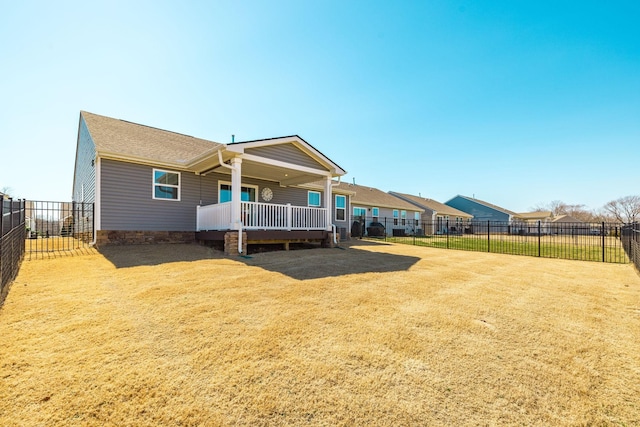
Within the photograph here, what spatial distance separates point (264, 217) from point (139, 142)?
631cm

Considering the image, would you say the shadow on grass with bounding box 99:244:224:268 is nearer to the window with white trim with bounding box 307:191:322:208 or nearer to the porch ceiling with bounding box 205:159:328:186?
the porch ceiling with bounding box 205:159:328:186

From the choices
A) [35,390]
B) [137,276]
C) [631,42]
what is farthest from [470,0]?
[35,390]

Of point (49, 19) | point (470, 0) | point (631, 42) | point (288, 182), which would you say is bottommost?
point (288, 182)

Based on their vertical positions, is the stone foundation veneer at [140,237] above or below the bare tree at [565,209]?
below

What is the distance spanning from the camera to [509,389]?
237cm

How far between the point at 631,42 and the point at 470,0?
667 centimetres

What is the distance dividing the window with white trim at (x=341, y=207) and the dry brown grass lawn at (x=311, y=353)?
13181 mm

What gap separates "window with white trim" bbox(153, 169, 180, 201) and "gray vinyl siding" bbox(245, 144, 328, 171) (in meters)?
3.83

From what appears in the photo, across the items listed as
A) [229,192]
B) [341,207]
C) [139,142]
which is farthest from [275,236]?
[341,207]

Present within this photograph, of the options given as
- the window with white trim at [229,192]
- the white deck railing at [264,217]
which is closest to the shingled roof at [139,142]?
the window with white trim at [229,192]

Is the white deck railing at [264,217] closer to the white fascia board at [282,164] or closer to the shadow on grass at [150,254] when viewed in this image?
the shadow on grass at [150,254]

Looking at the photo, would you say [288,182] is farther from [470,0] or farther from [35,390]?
[35,390]

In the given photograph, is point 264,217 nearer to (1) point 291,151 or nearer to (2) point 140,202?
(1) point 291,151

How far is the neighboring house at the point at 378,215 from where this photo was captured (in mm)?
22000
